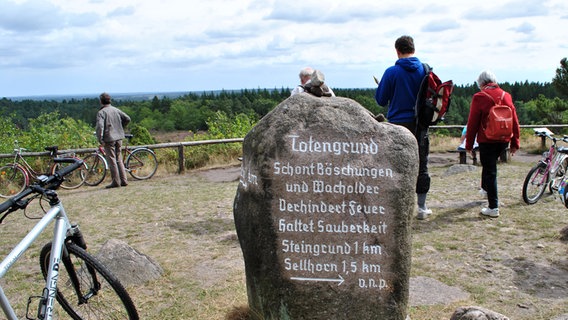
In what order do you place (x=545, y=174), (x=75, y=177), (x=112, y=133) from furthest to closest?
(x=75, y=177) < (x=112, y=133) < (x=545, y=174)

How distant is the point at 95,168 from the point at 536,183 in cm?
795

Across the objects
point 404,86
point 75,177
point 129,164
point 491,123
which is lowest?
point 75,177

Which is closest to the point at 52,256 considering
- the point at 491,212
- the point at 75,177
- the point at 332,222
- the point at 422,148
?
the point at 332,222

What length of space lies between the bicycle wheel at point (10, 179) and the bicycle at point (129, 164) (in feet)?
3.85

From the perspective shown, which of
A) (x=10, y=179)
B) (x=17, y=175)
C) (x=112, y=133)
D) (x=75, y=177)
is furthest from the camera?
(x=75, y=177)

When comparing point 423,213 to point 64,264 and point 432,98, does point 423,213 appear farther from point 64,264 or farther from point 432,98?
point 64,264

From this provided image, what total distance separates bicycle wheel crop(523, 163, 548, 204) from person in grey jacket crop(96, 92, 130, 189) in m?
6.91

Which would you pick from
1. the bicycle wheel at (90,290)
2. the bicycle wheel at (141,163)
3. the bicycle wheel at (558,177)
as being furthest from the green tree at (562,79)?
the bicycle wheel at (90,290)

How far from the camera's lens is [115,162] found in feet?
31.3

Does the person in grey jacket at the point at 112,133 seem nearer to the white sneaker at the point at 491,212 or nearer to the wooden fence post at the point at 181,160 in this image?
the wooden fence post at the point at 181,160

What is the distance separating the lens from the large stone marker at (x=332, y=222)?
329cm

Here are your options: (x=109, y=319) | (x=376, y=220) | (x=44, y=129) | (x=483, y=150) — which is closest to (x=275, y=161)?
(x=376, y=220)

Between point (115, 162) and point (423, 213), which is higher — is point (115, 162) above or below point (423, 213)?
above

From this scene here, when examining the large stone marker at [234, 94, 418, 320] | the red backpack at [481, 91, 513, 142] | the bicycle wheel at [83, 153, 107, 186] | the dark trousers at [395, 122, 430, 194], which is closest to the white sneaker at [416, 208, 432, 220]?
the dark trousers at [395, 122, 430, 194]
